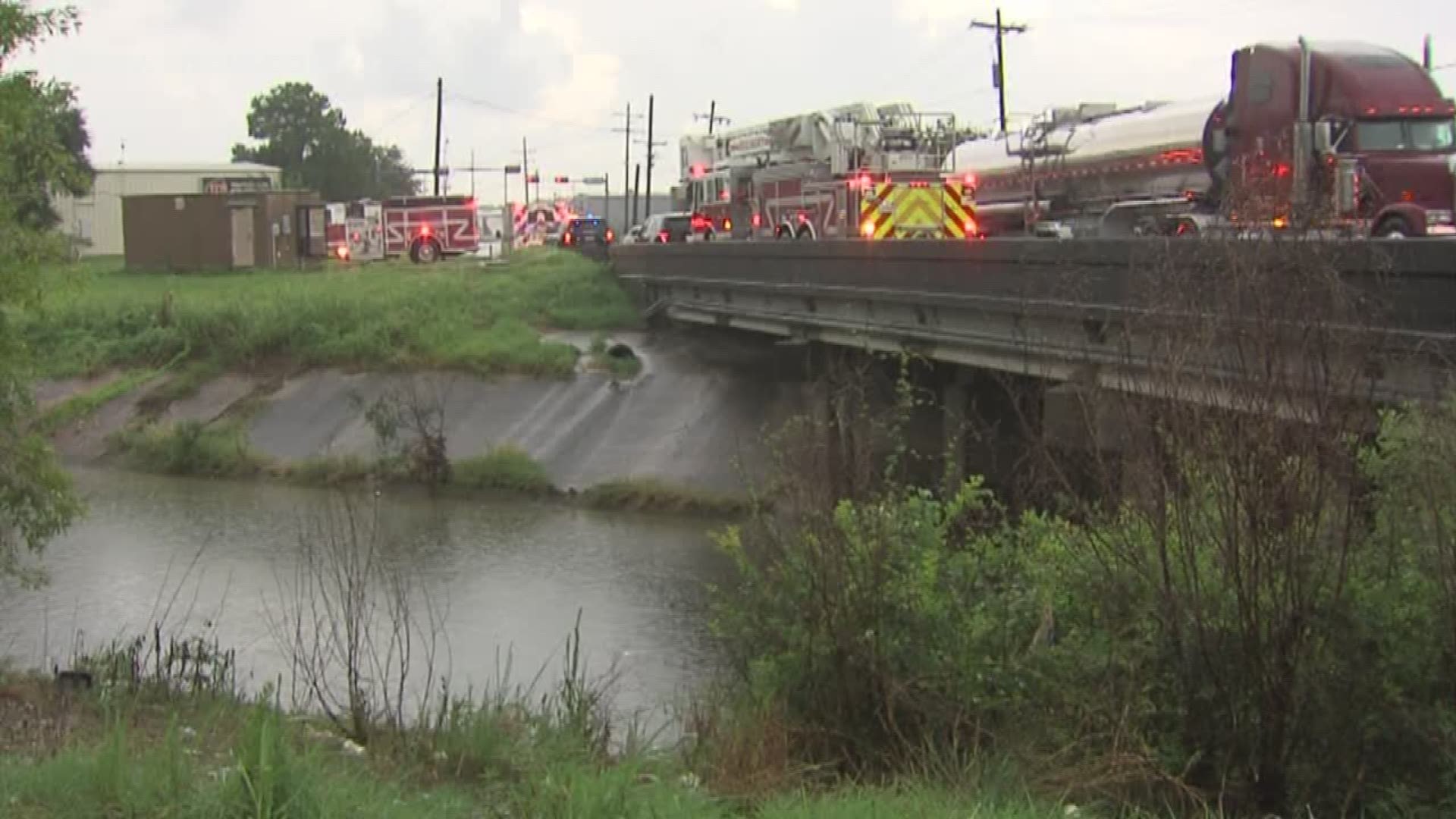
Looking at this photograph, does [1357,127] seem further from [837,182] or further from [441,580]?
[837,182]

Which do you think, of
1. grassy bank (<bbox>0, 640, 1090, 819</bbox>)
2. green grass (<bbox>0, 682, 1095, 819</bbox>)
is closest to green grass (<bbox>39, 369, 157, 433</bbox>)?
grassy bank (<bbox>0, 640, 1090, 819</bbox>)

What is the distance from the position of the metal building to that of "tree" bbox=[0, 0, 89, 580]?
6013cm

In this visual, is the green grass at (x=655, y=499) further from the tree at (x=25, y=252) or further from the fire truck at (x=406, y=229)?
the fire truck at (x=406, y=229)

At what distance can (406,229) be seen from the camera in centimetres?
5897

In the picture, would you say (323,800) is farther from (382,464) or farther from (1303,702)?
(382,464)

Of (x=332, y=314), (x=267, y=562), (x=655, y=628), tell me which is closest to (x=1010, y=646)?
(x=655, y=628)

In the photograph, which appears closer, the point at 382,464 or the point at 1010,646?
the point at 1010,646

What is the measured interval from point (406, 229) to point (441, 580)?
130ft

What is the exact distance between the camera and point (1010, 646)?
9.85 m

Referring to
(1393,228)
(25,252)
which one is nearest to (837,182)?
(1393,228)

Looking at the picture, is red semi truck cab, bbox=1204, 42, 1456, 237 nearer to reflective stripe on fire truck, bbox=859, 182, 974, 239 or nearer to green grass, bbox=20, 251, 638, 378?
reflective stripe on fire truck, bbox=859, 182, 974, 239

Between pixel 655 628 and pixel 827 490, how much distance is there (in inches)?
323

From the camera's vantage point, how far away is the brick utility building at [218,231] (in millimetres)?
55219

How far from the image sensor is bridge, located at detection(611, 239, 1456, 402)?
8.41 metres
